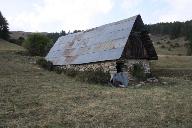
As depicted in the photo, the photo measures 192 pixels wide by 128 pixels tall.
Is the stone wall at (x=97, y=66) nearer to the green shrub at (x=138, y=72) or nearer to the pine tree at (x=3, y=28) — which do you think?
the green shrub at (x=138, y=72)

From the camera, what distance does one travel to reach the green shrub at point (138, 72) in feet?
98.1

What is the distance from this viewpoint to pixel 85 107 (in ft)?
54.2

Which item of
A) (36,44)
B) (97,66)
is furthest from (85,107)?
(36,44)

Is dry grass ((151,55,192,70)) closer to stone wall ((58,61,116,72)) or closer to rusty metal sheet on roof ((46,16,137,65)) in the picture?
rusty metal sheet on roof ((46,16,137,65))

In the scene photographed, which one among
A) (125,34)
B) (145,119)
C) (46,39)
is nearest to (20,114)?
(145,119)

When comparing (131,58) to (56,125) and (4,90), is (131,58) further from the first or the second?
(56,125)

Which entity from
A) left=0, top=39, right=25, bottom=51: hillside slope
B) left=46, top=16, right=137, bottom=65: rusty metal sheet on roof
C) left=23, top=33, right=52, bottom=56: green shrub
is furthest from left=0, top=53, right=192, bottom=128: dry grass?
left=0, top=39, right=25, bottom=51: hillside slope

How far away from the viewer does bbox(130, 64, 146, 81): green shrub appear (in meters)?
29.9

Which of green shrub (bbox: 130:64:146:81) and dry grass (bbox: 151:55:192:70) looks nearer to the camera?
green shrub (bbox: 130:64:146:81)

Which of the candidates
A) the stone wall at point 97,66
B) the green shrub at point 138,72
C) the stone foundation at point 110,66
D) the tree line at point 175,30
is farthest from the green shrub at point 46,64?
the tree line at point 175,30

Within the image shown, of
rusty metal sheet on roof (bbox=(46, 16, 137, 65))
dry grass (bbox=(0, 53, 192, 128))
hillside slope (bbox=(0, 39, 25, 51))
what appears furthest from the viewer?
hillside slope (bbox=(0, 39, 25, 51))

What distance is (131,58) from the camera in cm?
3048

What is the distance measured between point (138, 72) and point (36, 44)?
25.0 metres

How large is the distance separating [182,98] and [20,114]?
28.4ft
